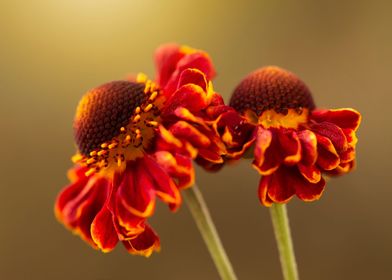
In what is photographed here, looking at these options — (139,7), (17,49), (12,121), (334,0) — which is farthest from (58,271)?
(334,0)

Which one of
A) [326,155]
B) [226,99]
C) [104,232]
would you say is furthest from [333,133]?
[226,99]

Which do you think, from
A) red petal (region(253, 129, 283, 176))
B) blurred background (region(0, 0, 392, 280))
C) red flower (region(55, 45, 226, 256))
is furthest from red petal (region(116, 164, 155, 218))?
blurred background (region(0, 0, 392, 280))

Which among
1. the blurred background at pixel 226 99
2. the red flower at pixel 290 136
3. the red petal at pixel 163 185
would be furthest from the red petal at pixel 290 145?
the blurred background at pixel 226 99

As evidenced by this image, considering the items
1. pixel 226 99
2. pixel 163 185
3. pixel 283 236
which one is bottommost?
pixel 226 99

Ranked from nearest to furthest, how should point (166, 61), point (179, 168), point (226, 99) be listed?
1. point (179, 168)
2. point (166, 61)
3. point (226, 99)

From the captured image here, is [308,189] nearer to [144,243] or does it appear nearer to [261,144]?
[261,144]

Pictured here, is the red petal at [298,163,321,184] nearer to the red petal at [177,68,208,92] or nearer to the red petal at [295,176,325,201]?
the red petal at [295,176,325,201]
